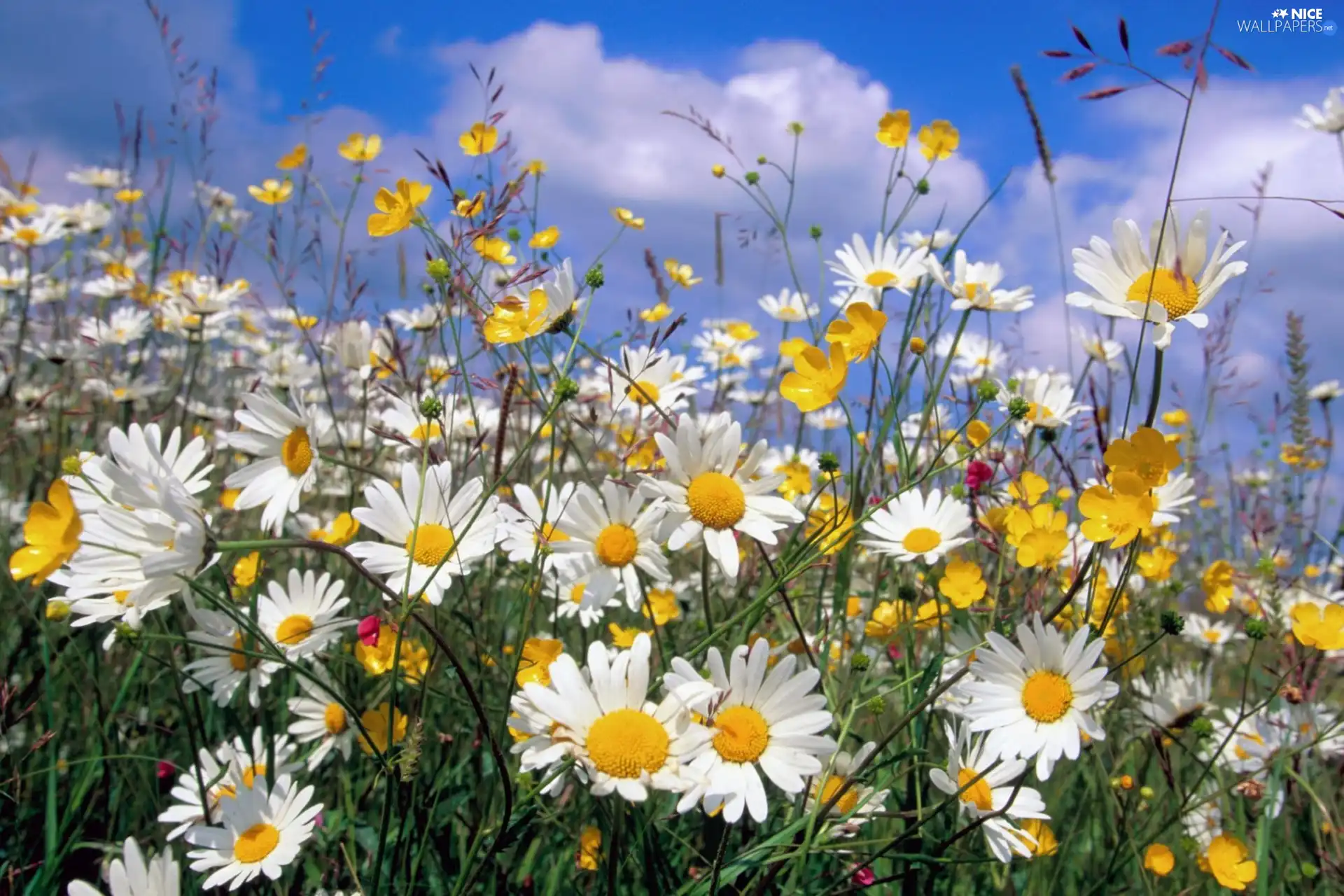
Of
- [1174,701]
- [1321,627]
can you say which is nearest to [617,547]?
[1321,627]

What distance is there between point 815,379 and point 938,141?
1.28m

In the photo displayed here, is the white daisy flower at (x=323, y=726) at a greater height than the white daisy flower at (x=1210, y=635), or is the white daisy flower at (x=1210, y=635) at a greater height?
the white daisy flower at (x=323, y=726)

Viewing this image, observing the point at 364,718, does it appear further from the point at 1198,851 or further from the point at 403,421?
the point at 1198,851

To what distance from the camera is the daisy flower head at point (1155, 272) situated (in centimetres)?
108

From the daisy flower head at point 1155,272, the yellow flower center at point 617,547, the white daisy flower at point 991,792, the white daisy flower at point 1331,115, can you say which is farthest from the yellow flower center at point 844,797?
the white daisy flower at point 1331,115

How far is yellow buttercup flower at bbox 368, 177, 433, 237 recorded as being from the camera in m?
1.34

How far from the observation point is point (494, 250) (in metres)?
1.65

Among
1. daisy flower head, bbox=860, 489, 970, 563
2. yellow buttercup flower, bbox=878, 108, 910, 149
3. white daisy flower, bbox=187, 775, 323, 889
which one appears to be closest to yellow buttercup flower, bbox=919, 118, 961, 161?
yellow buttercup flower, bbox=878, 108, 910, 149

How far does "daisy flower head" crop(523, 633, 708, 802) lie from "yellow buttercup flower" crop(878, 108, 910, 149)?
1.66 meters

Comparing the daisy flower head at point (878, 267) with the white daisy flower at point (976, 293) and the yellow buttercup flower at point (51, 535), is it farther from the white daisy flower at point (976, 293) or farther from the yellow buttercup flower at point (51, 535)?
the yellow buttercup flower at point (51, 535)

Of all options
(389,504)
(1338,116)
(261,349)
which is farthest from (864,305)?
(261,349)

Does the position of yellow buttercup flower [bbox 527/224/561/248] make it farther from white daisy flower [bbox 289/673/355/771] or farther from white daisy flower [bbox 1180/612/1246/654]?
white daisy flower [bbox 1180/612/1246/654]

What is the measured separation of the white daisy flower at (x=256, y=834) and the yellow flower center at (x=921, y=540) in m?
0.98

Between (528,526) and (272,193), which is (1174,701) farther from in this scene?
(272,193)
